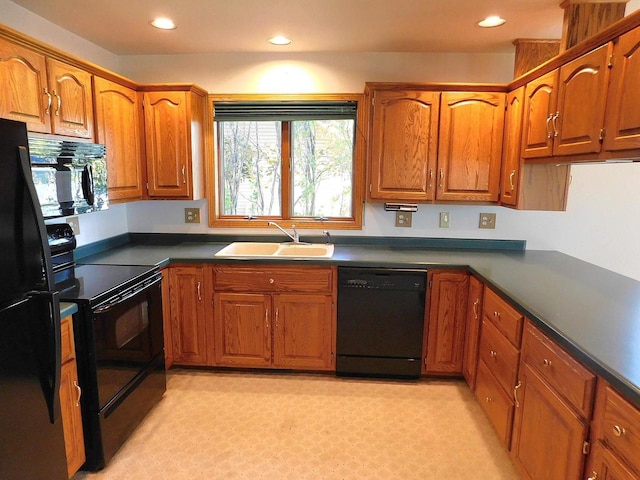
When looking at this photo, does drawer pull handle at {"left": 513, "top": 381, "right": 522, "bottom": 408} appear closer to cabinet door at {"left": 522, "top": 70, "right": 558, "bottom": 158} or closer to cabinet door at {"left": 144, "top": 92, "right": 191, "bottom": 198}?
cabinet door at {"left": 522, "top": 70, "right": 558, "bottom": 158}

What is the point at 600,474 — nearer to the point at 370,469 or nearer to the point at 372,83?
the point at 370,469

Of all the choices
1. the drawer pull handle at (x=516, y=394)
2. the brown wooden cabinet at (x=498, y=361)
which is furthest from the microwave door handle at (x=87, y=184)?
the drawer pull handle at (x=516, y=394)

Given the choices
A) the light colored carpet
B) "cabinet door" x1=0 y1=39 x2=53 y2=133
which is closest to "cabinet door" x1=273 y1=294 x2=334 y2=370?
the light colored carpet

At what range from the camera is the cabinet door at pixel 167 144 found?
9.43ft

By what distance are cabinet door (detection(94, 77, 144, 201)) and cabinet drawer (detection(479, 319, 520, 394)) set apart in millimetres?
2500

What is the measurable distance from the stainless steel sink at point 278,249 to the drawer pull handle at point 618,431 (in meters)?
2.01

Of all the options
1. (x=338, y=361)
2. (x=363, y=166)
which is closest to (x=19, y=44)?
(x=363, y=166)

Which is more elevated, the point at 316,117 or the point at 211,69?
the point at 211,69

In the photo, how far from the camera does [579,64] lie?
6.32ft

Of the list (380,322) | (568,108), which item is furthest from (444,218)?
(568,108)

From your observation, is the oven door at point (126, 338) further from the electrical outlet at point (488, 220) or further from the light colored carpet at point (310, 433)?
the electrical outlet at point (488, 220)

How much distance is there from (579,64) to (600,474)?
176 centimetres

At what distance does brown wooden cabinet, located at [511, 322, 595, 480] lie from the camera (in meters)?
1.37

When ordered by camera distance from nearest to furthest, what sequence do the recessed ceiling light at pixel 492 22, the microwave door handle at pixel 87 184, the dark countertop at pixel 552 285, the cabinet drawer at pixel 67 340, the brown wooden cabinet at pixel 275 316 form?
the dark countertop at pixel 552 285
the cabinet drawer at pixel 67 340
the microwave door handle at pixel 87 184
the recessed ceiling light at pixel 492 22
the brown wooden cabinet at pixel 275 316
